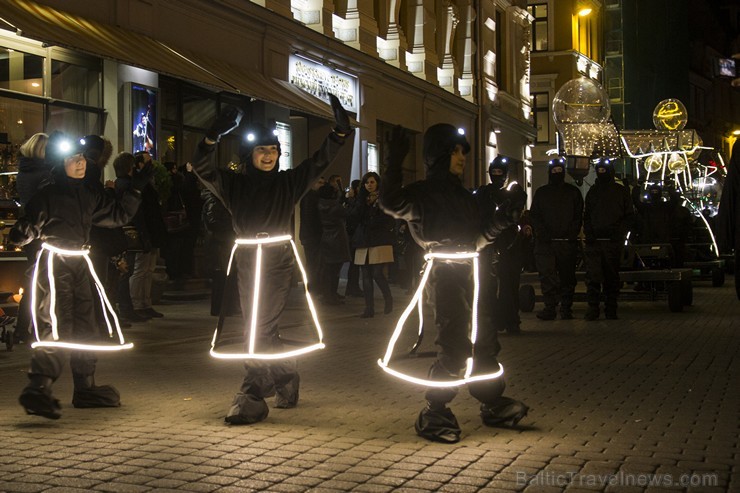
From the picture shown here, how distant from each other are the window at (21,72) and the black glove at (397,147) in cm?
961

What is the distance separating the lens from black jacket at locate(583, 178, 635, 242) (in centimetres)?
1511

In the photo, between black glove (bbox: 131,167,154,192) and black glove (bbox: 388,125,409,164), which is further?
black glove (bbox: 131,167,154,192)

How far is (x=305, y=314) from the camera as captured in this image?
1550 centimetres

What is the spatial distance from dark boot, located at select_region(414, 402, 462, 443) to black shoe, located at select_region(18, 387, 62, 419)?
7.44ft

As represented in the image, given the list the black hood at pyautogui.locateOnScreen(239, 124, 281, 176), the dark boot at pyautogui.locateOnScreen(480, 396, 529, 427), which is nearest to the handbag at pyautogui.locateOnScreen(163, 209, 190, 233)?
the black hood at pyautogui.locateOnScreen(239, 124, 281, 176)

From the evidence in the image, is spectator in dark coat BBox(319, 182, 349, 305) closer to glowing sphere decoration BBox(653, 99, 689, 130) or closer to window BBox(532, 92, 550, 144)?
glowing sphere decoration BBox(653, 99, 689, 130)

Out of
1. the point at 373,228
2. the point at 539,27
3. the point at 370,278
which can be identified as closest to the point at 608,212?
the point at 373,228

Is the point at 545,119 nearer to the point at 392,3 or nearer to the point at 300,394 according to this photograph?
the point at 392,3

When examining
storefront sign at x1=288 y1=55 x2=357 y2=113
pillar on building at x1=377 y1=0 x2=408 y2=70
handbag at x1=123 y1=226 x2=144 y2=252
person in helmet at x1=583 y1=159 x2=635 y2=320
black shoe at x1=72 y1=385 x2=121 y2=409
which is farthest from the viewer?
pillar on building at x1=377 y1=0 x2=408 y2=70

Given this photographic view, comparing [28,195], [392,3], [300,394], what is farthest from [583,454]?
[392,3]

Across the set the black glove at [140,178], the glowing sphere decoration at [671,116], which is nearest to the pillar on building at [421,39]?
the glowing sphere decoration at [671,116]

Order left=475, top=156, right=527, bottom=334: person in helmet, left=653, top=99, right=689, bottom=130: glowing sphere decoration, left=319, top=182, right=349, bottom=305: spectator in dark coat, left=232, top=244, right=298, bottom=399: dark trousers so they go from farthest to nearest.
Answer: left=653, top=99, right=689, bottom=130: glowing sphere decoration → left=319, top=182, right=349, bottom=305: spectator in dark coat → left=475, top=156, right=527, bottom=334: person in helmet → left=232, top=244, right=298, bottom=399: dark trousers

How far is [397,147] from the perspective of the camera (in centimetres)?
660

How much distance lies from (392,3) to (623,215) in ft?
46.6
